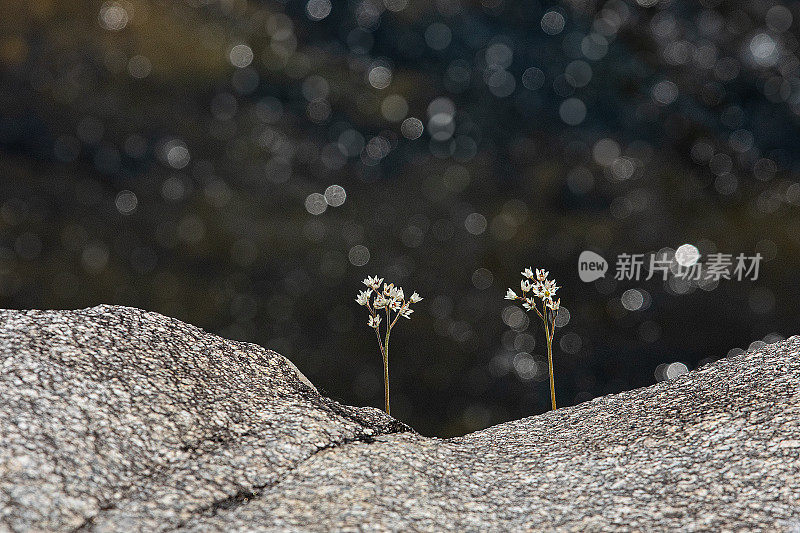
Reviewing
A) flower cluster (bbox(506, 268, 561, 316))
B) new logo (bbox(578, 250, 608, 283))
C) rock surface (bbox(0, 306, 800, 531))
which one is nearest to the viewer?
rock surface (bbox(0, 306, 800, 531))

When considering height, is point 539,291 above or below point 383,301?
above

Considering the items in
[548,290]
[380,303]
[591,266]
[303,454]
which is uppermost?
[591,266]

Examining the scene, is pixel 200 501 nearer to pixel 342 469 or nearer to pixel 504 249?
pixel 342 469

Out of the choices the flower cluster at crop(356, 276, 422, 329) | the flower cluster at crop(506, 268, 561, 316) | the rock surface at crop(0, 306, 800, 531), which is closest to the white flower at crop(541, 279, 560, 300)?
the flower cluster at crop(506, 268, 561, 316)

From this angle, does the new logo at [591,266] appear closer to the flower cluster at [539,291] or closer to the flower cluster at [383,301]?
the flower cluster at [539,291]

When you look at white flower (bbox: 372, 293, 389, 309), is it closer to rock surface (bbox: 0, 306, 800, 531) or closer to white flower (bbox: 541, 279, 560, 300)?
rock surface (bbox: 0, 306, 800, 531)

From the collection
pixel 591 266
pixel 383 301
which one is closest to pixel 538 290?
pixel 383 301

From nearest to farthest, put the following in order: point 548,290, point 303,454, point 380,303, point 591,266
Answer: point 303,454 → point 380,303 → point 548,290 → point 591,266

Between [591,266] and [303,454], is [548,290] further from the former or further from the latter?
[591,266]

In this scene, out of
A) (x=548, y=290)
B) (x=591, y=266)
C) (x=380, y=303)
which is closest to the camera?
(x=380, y=303)
